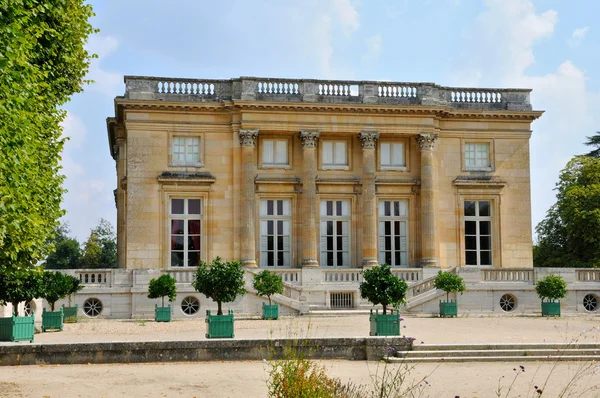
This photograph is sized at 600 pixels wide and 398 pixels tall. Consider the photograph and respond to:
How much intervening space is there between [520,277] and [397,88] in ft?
31.6

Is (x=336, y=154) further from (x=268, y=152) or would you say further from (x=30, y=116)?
(x=30, y=116)

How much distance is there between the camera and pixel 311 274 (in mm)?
32594

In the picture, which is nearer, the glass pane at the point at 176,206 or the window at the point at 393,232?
the glass pane at the point at 176,206

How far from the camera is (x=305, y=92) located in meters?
34.7

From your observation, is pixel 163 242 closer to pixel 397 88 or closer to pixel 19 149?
pixel 397 88

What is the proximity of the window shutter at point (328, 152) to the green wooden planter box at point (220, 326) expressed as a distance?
18.5 metres

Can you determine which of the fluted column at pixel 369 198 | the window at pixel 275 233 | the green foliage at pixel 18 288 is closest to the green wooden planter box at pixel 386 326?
the green foliage at pixel 18 288

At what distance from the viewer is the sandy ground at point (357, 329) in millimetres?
19438

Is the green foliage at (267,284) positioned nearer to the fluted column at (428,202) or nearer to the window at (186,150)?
the window at (186,150)

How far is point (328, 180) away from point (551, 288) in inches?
401

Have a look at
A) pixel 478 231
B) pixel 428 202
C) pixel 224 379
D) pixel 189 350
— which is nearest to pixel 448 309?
pixel 428 202

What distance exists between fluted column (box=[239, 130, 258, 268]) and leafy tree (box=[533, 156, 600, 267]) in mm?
17243

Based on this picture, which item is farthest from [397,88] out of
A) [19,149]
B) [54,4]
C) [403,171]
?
[19,149]

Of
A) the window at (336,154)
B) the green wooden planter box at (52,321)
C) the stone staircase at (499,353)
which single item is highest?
the window at (336,154)
